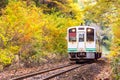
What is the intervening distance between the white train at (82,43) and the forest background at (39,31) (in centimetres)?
140

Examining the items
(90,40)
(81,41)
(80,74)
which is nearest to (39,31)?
(81,41)

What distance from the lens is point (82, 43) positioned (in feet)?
66.8

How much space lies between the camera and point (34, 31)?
17031 mm

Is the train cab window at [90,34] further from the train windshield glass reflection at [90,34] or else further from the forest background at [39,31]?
the forest background at [39,31]

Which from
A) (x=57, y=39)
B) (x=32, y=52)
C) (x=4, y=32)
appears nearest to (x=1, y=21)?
(x=4, y=32)

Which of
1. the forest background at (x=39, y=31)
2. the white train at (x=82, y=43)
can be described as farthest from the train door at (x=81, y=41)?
the forest background at (x=39, y=31)

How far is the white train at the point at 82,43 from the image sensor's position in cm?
2022

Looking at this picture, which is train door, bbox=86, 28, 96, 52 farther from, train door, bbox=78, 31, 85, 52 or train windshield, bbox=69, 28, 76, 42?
train windshield, bbox=69, 28, 76, 42

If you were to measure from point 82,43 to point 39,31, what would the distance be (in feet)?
11.2

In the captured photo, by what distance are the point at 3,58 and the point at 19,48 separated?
2.10 meters

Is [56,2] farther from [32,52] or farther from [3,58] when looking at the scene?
[3,58]

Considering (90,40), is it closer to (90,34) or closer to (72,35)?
(90,34)

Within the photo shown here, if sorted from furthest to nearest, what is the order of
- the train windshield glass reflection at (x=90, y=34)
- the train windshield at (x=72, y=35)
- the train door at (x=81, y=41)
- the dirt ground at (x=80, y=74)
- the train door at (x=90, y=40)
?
the train windshield at (x=72, y=35) → the train windshield glass reflection at (x=90, y=34) → the train door at (x=81, y=41) → the train door at (x=90, y=40) → the dirt ground at (x=80, y=74)

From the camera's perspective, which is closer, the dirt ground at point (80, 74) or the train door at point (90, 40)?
the dirt ground at point (80, 74)
